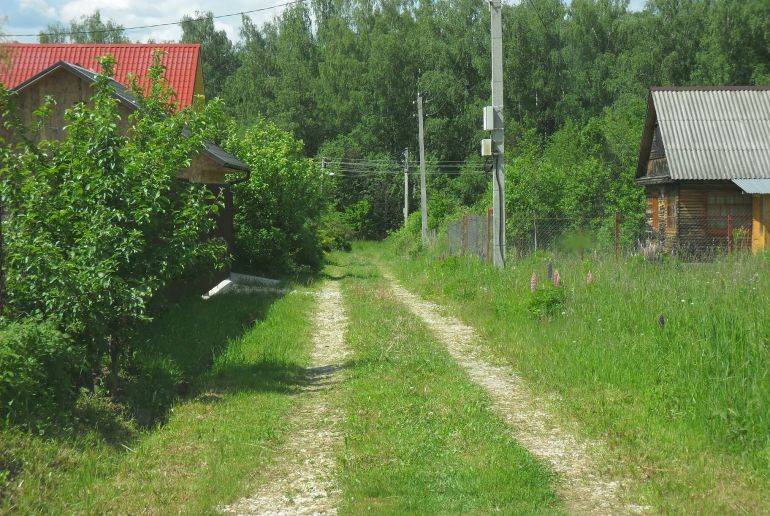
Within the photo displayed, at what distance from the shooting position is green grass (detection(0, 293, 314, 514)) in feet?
17.9

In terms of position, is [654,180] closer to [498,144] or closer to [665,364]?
[498,144]

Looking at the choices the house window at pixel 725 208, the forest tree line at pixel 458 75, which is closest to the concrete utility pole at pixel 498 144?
the house window at pixel 725 208

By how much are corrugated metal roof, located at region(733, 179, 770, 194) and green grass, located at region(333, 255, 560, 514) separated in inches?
651

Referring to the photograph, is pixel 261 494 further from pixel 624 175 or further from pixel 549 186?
pixel 624 175

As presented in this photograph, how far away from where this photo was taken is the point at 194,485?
5.79 meters

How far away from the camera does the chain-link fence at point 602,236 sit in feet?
59.3

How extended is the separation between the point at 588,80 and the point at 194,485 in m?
52.8

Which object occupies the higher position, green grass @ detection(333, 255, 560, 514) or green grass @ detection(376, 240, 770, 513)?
green grass @ detection(376, 240, 770, 513)

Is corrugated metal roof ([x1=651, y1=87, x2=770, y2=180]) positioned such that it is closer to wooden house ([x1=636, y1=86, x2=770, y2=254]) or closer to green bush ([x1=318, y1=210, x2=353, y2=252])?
wooden house ([x1=636, y1=86, x2=770, y2=254])

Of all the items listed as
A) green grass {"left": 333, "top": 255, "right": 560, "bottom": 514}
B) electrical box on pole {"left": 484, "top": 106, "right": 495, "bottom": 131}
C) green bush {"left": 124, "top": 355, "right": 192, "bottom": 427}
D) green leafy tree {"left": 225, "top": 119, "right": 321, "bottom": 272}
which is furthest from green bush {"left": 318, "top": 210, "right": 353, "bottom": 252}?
green grass {"left": 333, "top": 255, "right": 560, "bottom": 514}

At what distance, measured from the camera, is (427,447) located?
6594mm

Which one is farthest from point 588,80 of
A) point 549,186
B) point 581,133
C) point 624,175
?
point 549,186

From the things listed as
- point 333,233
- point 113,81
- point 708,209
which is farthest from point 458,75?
point 113,81

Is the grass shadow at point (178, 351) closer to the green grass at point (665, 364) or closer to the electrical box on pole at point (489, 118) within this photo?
the green grass at point (665, 364)
